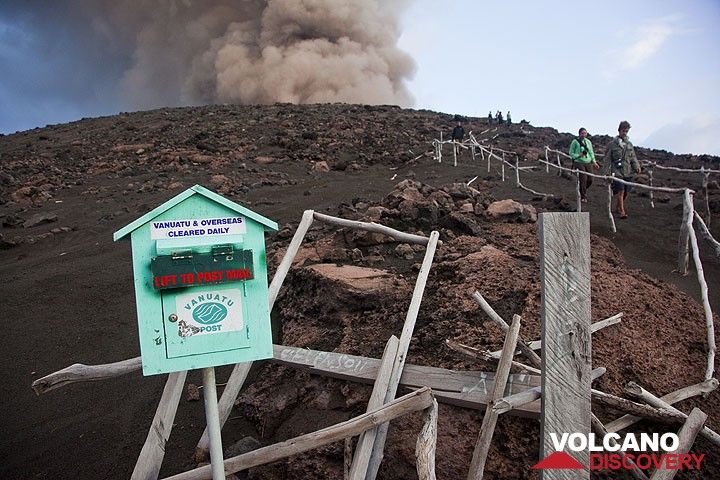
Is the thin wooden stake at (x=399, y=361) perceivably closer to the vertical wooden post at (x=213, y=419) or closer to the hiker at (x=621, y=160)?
the vertical wooden post at (x=213, y=419)

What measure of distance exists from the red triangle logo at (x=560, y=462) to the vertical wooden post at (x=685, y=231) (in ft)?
11.9

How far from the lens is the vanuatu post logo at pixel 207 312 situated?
2102 mm

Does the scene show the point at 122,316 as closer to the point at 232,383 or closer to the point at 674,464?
the point at 232,383

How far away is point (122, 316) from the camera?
6012mm

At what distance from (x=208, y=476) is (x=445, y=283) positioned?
266 cm

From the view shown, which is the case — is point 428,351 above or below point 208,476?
above

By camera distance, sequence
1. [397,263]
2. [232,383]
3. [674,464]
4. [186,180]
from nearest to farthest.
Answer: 1. [674,464]
2. [232,383]
3. [397,263]
4. [186,180]

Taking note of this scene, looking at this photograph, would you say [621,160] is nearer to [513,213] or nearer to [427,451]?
[513,213]

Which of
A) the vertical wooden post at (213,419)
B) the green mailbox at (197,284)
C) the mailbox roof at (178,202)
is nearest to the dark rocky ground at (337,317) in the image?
the vertical wooden post at (213,419)

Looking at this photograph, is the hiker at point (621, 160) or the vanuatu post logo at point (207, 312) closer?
the vanuatu post logo at point (207, 312)

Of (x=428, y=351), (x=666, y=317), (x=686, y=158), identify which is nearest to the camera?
(x=428, y=351)

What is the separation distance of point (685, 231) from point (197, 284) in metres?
5.47

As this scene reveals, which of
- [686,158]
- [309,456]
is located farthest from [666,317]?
[686,158]

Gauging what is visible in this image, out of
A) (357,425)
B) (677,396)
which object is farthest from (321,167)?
(357,425)
